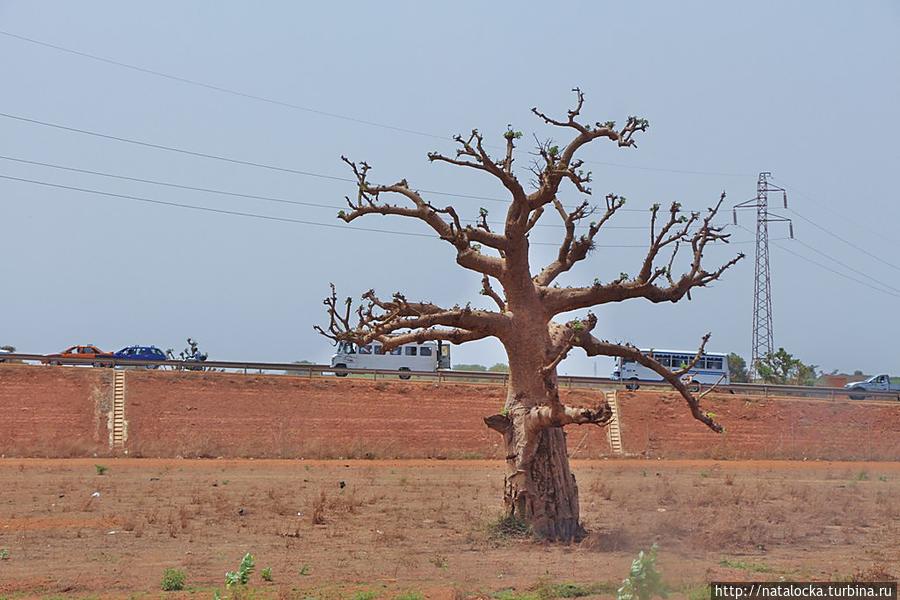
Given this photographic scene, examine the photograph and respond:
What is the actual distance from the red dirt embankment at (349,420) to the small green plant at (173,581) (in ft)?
74.6

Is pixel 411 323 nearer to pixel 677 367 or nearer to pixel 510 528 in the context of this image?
pixel 510 528

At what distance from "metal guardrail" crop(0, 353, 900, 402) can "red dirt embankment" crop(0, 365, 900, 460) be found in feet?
3.10

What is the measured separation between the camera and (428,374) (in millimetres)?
47594

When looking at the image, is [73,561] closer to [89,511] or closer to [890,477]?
[89,511]

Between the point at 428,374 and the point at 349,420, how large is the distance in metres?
6.11

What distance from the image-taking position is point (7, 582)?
13445 mm

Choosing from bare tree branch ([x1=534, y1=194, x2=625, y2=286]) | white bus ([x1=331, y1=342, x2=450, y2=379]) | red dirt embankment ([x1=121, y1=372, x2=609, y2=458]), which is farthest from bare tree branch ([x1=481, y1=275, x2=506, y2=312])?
white bus ([x1=331, y1=342, x2=450, y2=379])

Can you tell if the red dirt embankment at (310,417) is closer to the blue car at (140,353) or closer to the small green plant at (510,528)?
the blue car at (140,353)

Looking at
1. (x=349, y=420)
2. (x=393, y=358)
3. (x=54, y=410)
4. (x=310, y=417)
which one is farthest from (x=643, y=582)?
(x=393, y=358)

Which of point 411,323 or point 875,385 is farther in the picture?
point 875,385

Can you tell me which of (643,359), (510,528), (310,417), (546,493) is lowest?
(510,528)

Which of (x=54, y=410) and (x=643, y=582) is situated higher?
(x=54, y=410)

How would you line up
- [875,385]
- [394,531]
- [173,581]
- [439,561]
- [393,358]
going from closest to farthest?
[173,581] < [439,561] < [394,531] < [393,358] < [875,385]

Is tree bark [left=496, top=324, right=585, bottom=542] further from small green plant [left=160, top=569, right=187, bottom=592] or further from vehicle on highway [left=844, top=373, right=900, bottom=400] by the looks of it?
vehicle on highway [left=844, top=373, right=900, bottom=400]
